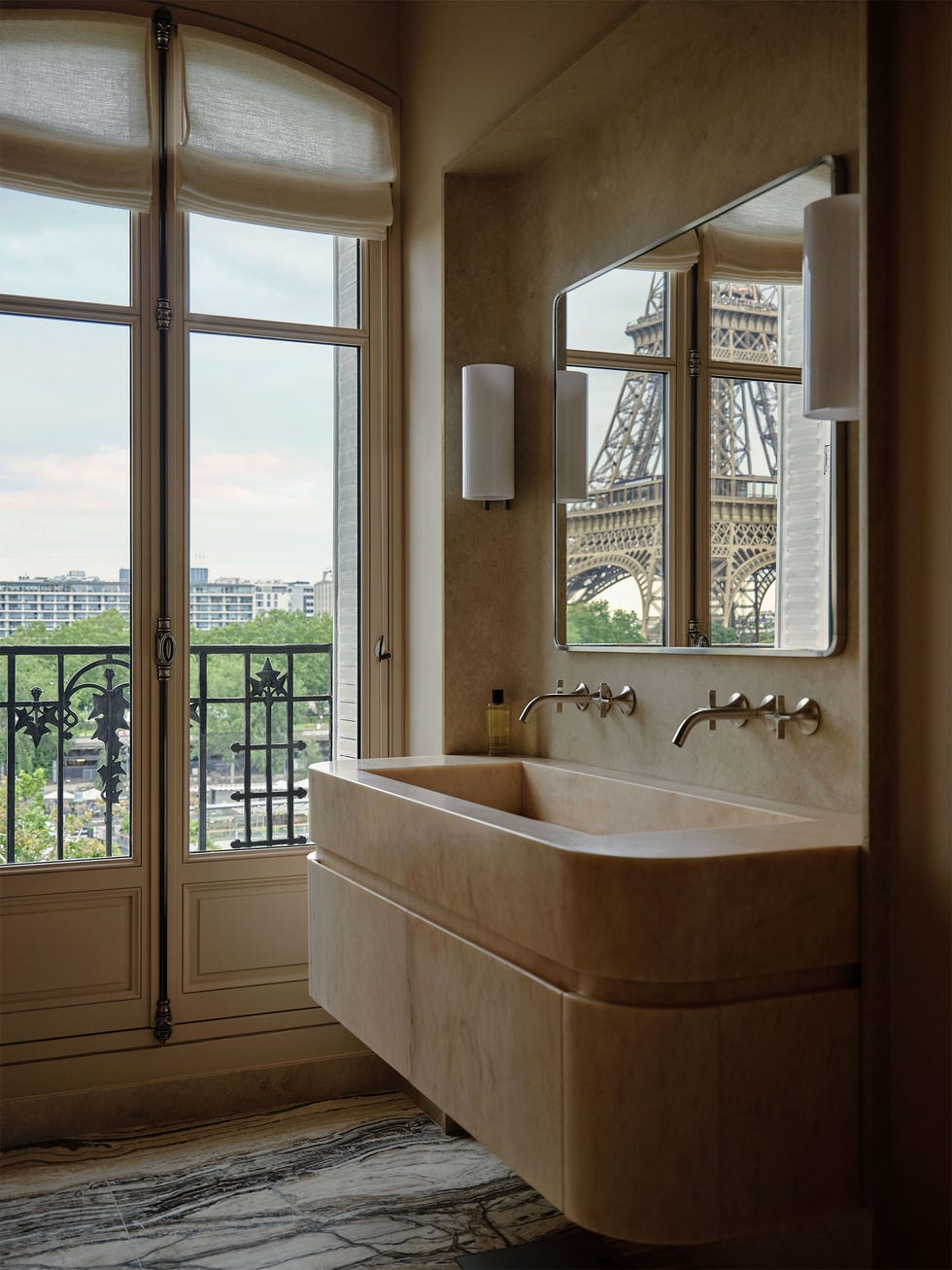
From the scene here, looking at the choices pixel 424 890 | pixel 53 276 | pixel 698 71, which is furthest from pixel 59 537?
pixel 698 71

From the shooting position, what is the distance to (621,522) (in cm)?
240

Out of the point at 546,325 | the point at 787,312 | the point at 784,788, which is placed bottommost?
the point at 784,788

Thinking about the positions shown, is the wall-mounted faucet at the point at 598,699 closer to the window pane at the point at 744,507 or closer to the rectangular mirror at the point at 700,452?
the rectangular mirror at the point at 700,452

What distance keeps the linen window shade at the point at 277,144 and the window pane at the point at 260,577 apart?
34 cm

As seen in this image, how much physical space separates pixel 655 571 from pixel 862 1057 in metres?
1.03

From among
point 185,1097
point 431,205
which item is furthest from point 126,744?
point 431,205

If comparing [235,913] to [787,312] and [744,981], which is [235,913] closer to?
[744,981]

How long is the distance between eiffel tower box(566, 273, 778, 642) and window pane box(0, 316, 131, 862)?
1.23 m

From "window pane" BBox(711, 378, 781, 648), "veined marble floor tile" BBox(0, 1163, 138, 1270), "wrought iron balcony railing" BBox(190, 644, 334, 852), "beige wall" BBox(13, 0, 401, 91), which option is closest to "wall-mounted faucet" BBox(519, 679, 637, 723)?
"window pane" BBox(711, 378, 781, 648)

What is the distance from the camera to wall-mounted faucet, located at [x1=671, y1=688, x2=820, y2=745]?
6.09ft

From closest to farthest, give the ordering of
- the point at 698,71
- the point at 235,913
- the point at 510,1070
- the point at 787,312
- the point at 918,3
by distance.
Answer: the point at 918,3 → the point at 510,1070 → the point at 787,312 → the point at 698,71 → the point at 235,913

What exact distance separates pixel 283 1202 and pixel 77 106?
2569 mm

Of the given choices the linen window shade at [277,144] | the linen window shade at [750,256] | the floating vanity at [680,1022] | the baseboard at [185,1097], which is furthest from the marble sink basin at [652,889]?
the linen window shade at [277,144]

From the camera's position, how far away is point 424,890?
196 cm
